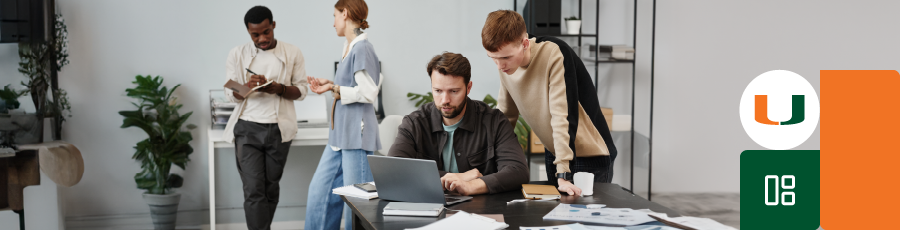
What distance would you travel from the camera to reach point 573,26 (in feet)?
12.6

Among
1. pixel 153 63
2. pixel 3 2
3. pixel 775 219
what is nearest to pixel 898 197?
pixel 775 219

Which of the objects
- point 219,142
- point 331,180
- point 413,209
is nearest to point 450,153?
point 413,209

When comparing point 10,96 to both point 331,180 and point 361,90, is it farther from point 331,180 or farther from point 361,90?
point 361,90

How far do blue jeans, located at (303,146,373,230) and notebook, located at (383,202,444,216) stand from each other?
92cm

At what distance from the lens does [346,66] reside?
2.37 m

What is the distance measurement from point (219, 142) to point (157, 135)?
422 mm

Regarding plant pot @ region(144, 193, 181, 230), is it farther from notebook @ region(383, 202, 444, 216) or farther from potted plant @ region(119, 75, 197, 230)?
notebook @ region(383, 202, 444, 216)

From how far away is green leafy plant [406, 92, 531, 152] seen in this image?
11.7 ft

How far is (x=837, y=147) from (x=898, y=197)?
15.7 inches

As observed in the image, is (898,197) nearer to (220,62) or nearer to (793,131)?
(793,131)

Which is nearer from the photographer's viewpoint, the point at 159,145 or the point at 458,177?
the point at 458,177

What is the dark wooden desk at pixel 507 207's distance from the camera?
1.40 metres

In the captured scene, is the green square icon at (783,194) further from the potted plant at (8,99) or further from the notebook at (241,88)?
the potted plant at (8,99)

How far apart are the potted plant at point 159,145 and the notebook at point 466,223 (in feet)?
7.98
